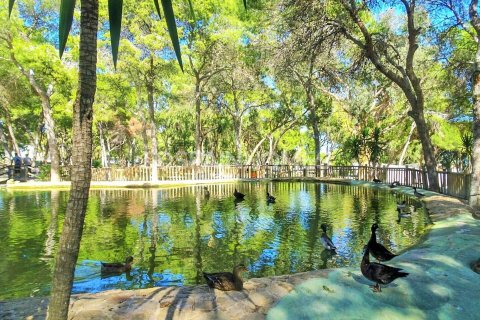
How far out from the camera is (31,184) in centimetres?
2761

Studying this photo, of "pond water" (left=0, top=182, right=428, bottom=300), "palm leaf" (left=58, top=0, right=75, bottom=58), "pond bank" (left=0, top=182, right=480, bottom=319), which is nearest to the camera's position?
"palm leaf" (left=58, top=0, right=75, bottom=58)

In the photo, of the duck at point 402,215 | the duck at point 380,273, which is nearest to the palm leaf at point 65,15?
the duck at point 380,273

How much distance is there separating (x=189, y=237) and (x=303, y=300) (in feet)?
20.7

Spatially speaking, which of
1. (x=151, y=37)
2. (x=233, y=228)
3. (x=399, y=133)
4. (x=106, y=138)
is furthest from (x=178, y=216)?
(x=106, y=138)

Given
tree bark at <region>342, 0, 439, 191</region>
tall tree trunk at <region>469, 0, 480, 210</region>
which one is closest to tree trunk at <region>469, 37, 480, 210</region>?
tall tree trunk at <region>469, 0, 480, 210</region>

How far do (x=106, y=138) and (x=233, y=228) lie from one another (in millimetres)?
41891

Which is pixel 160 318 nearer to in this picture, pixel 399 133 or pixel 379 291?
pixel 379 291

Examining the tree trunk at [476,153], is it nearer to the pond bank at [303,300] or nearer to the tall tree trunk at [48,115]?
the pond bank at [303,300]

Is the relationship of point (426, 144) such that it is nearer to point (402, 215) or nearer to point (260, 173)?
point (402, 215)

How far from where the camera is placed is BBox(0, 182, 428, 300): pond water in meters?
7.86

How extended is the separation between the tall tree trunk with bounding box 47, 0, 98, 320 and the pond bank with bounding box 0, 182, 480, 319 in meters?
2.08

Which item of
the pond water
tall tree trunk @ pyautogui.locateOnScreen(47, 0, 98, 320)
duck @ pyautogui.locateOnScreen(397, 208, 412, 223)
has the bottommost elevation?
the pond water

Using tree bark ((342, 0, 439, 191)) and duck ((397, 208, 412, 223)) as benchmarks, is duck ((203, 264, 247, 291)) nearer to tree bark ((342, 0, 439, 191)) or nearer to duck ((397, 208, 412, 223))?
duck ((397, 208, 412, 223))

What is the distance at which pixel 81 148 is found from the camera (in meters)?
3.06
